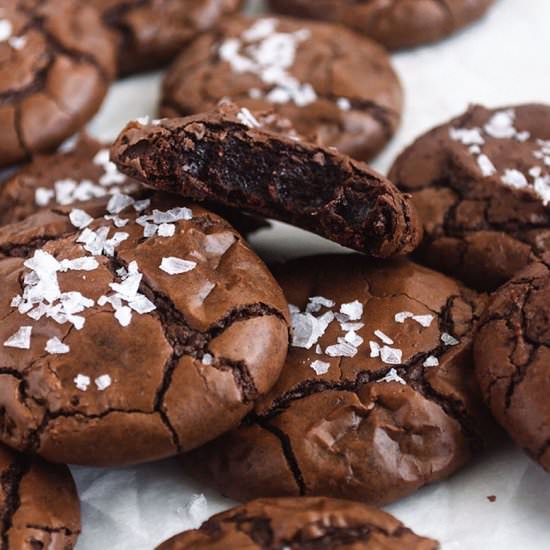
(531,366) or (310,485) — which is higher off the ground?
(531,366)

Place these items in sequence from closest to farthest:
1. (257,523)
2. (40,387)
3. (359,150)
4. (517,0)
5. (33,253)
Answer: (257,523) < (40,387) < (33,253) < (359,150) < (517,0)

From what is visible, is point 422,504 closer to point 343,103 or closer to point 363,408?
point 363,408

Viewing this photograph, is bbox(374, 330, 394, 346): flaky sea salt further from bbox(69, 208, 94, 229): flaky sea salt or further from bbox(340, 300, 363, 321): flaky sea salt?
bbox(69, 208, 94, 229): flaky sea salt

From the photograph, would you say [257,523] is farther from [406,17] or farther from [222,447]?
[406,17]

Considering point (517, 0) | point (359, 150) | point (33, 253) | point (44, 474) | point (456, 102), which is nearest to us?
point (44, 474)

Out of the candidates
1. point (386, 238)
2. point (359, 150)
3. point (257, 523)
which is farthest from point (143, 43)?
point (257, 523)

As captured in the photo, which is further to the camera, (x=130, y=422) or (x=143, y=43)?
(x=143, y=43)
